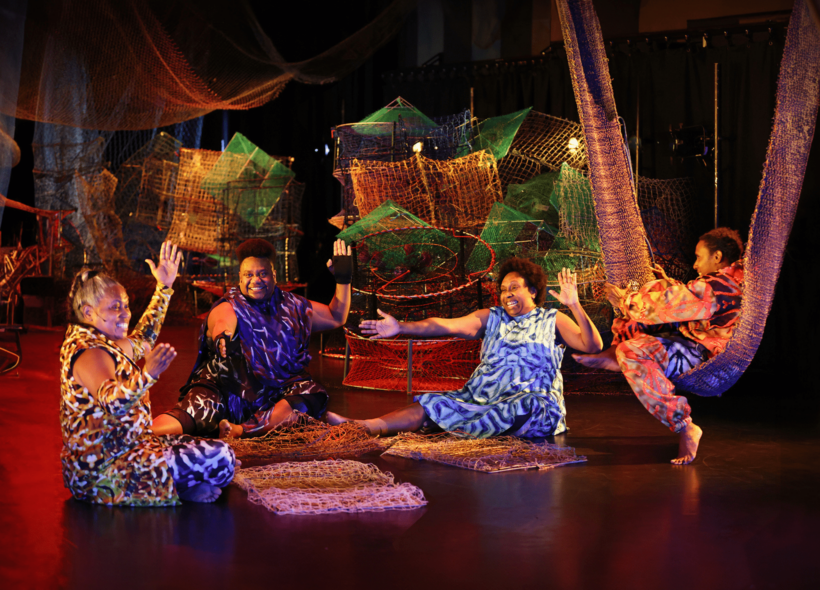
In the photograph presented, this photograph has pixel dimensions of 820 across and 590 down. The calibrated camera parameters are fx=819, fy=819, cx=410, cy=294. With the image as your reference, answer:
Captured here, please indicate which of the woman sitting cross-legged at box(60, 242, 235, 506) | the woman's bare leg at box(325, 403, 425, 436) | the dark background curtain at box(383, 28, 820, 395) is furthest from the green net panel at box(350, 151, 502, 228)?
the woman sitting cross-legged at box(60, 242, 235, 506)

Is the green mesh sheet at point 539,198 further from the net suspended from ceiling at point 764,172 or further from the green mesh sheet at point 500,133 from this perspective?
the net suspended from ceiling at point 764,172

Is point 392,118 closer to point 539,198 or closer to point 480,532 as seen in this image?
point 539,198

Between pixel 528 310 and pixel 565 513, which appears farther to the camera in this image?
pixel 528 310

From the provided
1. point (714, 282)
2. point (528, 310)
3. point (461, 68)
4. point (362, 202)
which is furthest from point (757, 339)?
point (461, 68)

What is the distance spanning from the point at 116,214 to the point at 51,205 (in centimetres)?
88

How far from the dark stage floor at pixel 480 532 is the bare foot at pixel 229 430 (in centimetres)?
77

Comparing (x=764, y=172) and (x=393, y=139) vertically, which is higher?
(x=393, y=139)

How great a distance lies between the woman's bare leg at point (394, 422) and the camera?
435cm

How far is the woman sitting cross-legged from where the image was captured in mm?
2922

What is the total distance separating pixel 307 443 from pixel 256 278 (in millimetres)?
948

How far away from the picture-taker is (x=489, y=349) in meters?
4.50

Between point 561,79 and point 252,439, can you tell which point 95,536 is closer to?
point 252,439

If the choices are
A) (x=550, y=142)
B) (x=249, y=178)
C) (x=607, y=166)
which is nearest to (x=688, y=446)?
(x=607, y=166)

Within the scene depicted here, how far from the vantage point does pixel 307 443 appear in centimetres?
408
